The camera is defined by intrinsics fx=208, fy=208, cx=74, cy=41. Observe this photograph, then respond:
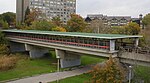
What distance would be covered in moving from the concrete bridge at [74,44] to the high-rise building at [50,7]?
169 ft

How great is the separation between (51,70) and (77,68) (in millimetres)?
5162

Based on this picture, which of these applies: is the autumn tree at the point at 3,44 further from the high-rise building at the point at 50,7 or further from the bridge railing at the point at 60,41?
the high-rise building at the point at 50,7

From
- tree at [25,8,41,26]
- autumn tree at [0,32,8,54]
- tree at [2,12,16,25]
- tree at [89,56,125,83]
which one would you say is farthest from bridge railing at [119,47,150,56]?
tree at [2,12,16,25]

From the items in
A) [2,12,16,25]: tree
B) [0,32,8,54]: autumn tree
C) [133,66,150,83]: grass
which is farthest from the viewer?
[2,12,16,25]: tree

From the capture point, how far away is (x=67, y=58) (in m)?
40.0

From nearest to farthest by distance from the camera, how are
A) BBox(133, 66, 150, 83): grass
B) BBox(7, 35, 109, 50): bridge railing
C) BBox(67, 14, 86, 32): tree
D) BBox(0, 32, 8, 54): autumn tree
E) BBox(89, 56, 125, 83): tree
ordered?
1. BBox(89, 56, 125, 83): tree
2. BBox(133, 66, 150, 83): grass
3. BBox(7, 35, 109, 50): bridge railing
4. BBox(0, 32, 8, 54): autumn tree
5. BBox(67, 14, 86, 32): tree

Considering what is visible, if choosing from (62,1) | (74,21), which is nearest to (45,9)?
(62,1)

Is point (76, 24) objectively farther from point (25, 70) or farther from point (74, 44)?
point (25, 70)

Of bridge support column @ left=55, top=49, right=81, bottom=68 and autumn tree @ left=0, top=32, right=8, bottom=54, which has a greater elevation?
autumn tree @ left=0, top=32, right=8, bottom=54

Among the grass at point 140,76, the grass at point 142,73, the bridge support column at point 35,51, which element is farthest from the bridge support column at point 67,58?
the grass at point 142,73

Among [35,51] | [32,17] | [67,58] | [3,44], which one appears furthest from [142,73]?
[32,17]

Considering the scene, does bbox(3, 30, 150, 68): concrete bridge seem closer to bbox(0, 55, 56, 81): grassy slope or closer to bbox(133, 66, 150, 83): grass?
bbox(133, 66, 150, 83): grass

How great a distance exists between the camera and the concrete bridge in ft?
95.3

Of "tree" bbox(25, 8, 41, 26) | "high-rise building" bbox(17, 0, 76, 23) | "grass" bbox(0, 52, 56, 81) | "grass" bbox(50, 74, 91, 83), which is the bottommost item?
"grass" bbox(50, 74, 91, 83)
